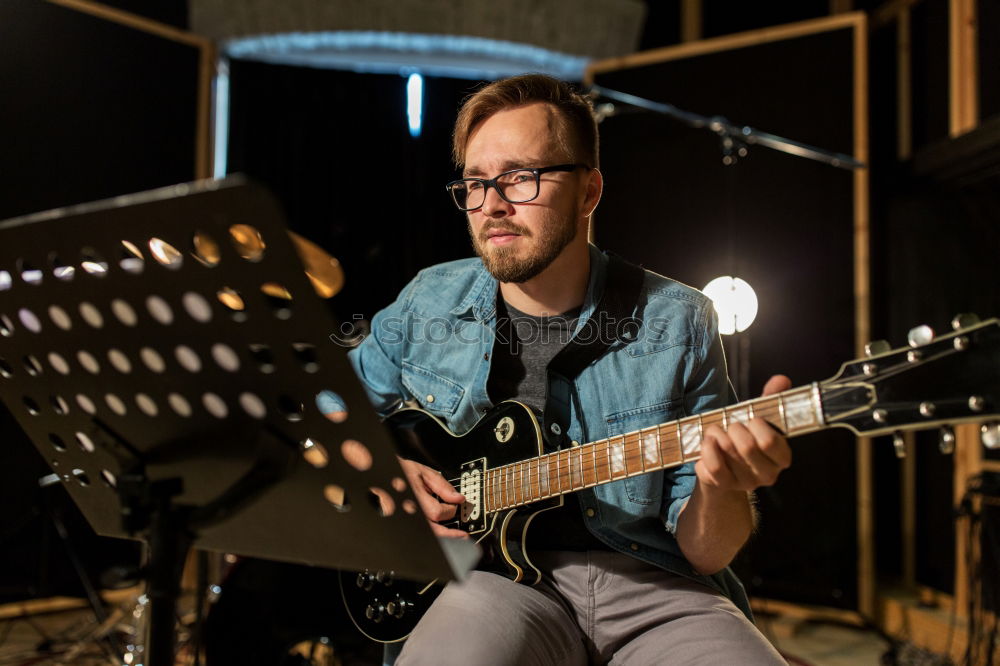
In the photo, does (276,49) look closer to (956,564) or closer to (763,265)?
(763,265)

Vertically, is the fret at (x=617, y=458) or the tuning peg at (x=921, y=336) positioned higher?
the tuning peg at (x=921, y=336)

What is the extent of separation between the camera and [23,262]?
958 millimetres

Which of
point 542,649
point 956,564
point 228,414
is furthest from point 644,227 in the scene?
point 228,414

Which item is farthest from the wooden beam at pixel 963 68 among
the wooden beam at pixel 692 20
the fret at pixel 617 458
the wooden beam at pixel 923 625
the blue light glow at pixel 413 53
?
the fret at pixel 617 458

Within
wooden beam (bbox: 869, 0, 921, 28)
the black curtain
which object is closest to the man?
the black curtain

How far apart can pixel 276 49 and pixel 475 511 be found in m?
3.30

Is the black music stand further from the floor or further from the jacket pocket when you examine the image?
the floor

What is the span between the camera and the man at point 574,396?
1.32 meters

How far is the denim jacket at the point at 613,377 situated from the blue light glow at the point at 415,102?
2.33 metres

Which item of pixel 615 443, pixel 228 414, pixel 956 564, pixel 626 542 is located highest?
pixel 228 414

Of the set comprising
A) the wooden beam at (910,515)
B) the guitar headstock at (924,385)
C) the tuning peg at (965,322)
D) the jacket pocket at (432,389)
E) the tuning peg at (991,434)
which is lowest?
the wooden beam at (910,515)

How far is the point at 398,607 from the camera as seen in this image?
147 cm

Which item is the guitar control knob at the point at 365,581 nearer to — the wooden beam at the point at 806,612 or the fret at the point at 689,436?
the fret at the point at 689,436

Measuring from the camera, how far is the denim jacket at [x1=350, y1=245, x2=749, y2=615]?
1472mm
